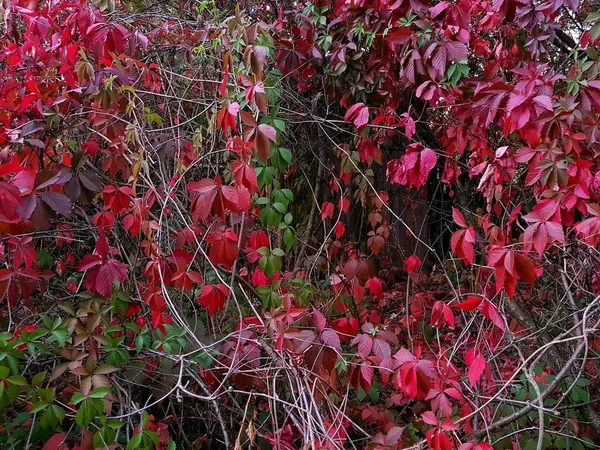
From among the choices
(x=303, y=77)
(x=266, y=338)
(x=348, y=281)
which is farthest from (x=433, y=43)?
(x=266, y=338)

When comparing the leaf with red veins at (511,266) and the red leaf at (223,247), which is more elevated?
the leaf with red veins at (511,266)

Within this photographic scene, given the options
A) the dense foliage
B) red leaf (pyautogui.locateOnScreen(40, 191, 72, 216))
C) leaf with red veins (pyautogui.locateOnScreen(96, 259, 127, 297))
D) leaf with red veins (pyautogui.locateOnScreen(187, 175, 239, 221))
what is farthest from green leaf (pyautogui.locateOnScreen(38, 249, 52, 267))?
leaf with red veins (pyautogui.locateOnScreen(187, 175, 239, 221))

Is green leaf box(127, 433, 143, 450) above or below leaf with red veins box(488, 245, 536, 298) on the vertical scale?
below

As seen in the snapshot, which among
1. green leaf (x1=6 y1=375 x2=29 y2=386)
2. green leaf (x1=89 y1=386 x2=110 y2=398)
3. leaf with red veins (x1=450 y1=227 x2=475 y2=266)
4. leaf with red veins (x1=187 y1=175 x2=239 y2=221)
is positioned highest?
leaf with red veins (x1=187 y1=175 x2=239 y2=221)

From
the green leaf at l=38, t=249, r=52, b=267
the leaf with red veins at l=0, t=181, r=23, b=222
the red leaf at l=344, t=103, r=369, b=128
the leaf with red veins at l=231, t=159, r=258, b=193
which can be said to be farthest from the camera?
the red leaf at l=344, t=103, r=369, b=128

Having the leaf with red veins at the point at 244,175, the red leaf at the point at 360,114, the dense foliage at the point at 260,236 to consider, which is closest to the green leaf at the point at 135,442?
the dense foliage at the point at 260,236

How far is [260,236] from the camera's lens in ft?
7.84

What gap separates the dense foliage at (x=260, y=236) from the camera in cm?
175

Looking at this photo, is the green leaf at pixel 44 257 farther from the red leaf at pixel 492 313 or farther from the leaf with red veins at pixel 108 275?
the red leaf at pixel 492 313

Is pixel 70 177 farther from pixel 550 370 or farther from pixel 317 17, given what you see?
pixel 550 370

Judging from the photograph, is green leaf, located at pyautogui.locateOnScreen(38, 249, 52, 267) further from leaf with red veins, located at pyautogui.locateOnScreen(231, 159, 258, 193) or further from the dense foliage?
leaf with red veins, located at pyautogui.locateOnScreen(231, 159, 258, 193)

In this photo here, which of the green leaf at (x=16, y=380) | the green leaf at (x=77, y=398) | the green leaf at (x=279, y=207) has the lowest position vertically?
the green leaf at (x=77, y=398)

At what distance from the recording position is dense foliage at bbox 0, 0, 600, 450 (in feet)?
5.73

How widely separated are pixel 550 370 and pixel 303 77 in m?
1.98
